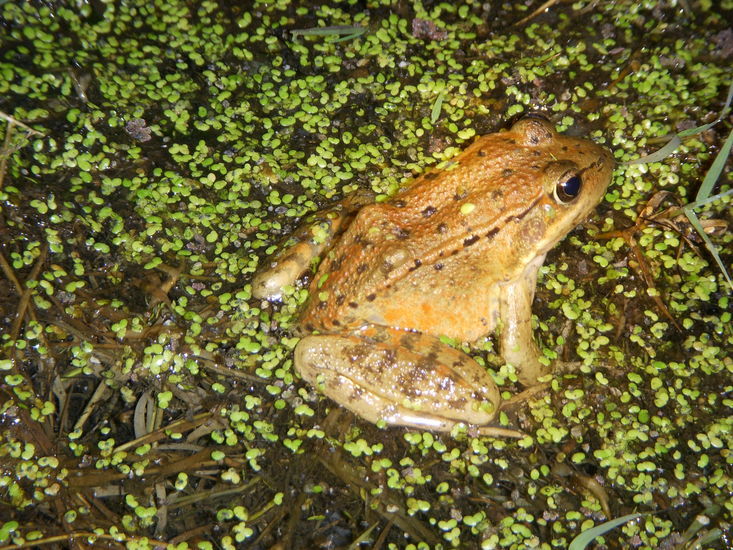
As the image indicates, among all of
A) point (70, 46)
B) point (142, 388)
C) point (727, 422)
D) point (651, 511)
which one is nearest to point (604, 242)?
point (727, 422)

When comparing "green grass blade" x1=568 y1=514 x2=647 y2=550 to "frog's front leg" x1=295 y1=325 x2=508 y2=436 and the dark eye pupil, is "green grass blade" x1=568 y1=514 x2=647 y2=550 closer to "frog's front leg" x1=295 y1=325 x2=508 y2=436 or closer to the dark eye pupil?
"frog's front leg" x1=295 y1=325 x2=508 y2=436

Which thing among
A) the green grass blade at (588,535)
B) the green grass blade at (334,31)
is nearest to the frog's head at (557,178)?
the green grass blade at (588,535)

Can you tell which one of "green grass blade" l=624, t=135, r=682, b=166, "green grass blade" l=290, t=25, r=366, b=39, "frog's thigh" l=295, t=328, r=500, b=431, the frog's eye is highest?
"green grass blade" l=290, t=25, r=366, b=39

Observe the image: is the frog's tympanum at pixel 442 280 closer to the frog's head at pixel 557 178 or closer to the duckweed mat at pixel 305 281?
the frog's head at pixel 557 178

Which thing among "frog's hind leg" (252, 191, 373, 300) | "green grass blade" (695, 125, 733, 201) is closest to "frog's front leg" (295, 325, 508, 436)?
"frog's hind leg" (252, 191, 373, 300)

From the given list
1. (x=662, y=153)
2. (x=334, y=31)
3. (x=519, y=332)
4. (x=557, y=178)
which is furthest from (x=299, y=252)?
(x=662, y=153)

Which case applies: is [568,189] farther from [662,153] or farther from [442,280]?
[662,153]

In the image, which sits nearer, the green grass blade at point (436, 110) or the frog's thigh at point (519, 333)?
the frog's thigh at point (519, 333)

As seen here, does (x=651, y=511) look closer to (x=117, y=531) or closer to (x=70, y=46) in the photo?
(x=117, y=531)
